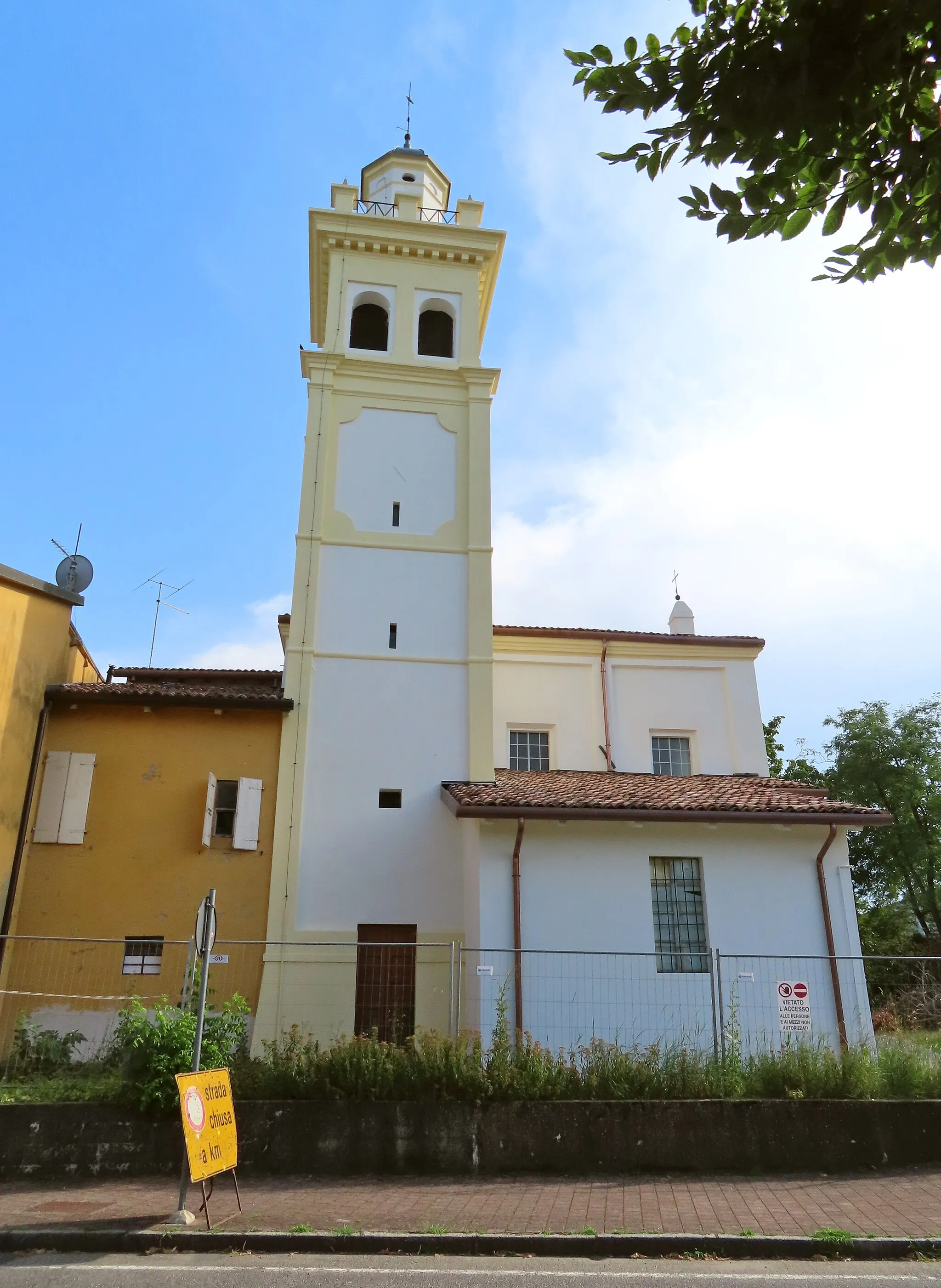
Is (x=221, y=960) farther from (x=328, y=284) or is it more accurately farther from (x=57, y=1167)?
(x=328, y=284)

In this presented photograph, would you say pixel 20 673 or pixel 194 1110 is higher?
pixel 20 673

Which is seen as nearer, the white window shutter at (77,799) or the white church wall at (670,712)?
the white window shutter at (77,799)

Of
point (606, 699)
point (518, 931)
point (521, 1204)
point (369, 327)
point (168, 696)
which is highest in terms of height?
point (369, 327)

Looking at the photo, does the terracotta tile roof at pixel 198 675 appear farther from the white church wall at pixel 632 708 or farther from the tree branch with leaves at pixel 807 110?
the tree branch with leaves at pixel 807 110

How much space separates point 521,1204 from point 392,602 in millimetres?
11122

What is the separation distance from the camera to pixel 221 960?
47.3 feet

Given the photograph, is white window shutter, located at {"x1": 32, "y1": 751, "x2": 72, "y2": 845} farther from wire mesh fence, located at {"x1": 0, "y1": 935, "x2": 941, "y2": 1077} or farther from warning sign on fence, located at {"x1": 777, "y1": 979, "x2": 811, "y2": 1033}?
warning sign on fence, located at {"x1": 777, "y1": 979, "x2": 811, "y2": 1033}

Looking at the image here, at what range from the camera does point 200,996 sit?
8.57 metres

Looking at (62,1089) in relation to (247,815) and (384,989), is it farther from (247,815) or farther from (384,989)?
(247,815)

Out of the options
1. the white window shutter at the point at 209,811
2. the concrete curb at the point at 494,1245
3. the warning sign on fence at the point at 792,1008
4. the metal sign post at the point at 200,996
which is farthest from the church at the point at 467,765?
the concrete curb at the point at 494,1245

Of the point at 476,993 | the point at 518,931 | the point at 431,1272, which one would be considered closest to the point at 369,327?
the point at 518,931

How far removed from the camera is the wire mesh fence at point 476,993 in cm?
1265

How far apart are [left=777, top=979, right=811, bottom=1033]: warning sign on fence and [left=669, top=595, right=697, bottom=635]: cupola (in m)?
12.6

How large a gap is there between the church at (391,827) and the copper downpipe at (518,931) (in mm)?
71
